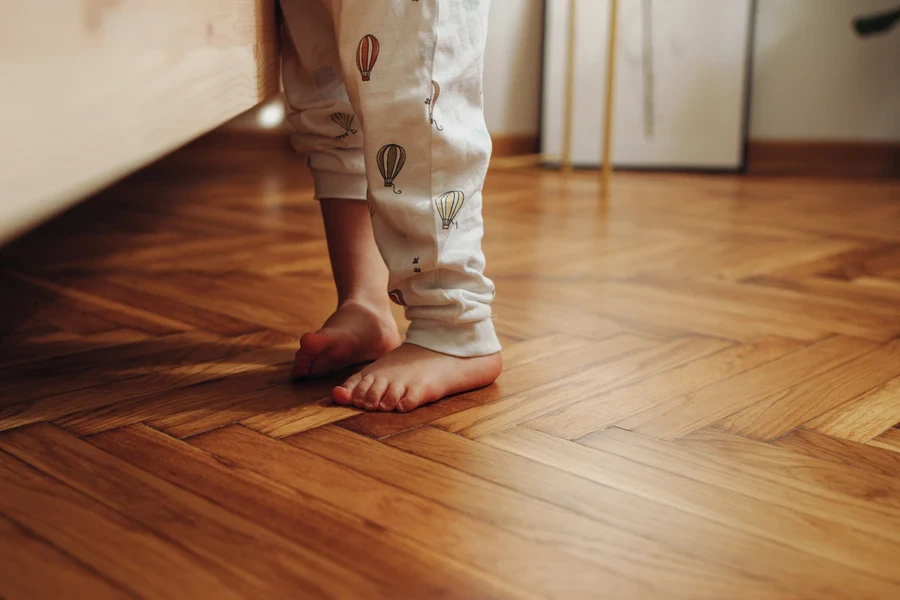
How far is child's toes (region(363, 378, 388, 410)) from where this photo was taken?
60 cm

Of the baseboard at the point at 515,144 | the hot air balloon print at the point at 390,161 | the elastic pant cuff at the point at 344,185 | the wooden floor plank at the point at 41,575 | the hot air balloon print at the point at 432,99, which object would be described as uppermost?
the hot air balloon print at the point at 432,99

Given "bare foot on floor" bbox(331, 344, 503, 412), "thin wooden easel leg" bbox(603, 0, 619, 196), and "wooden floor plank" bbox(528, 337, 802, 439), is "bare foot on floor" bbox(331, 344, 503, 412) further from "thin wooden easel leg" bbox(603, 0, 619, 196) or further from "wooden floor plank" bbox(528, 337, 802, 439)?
"thin wooden easel leg" bbox(603, 0, 619, 196)

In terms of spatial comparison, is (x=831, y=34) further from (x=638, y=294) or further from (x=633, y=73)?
(x=638, y=294)

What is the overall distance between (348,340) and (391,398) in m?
0.09

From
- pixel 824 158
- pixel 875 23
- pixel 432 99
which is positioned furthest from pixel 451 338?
pixel 824 158

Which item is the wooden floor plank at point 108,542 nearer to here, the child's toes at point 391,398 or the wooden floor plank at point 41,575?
the wooden floor plank at point 41,575

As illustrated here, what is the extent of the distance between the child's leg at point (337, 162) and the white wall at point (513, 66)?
1.35m

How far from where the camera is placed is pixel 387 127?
60cm

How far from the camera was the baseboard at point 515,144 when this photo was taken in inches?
84.4

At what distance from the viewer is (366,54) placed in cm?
59

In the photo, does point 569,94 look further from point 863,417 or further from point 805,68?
point 863,417

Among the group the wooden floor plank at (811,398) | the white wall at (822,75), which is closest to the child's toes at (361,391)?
the wooden floor plank at (811,398)

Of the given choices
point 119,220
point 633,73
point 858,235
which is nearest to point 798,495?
point 858,235

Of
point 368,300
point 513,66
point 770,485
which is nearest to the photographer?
point 770,485
